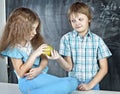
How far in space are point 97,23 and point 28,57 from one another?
56.0 inches

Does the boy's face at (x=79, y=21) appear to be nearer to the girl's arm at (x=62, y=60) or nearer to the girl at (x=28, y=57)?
the girl's arm at (x=62, y=60)

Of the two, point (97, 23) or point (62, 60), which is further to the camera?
point (97, 23)

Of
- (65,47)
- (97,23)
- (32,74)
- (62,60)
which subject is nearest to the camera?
(32,74)

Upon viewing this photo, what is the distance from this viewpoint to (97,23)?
89.0 inches

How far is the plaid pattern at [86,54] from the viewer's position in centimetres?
137

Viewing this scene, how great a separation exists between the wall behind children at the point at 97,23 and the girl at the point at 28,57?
4.36ft

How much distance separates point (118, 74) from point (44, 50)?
1.51 metres

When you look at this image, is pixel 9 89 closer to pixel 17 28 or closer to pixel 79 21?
pixel 17 28

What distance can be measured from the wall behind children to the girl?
133cm

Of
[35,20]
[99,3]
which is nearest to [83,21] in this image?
A: [35,20]

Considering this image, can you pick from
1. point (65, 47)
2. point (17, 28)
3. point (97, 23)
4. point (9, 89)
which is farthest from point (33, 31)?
point (97, 23)

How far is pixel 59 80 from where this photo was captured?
0.93 m

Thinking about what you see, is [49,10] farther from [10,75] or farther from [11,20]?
[11,20]

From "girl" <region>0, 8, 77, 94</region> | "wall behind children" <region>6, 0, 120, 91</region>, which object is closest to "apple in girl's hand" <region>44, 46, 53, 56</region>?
"girl" <region>0, 8, 77, 94</region>
